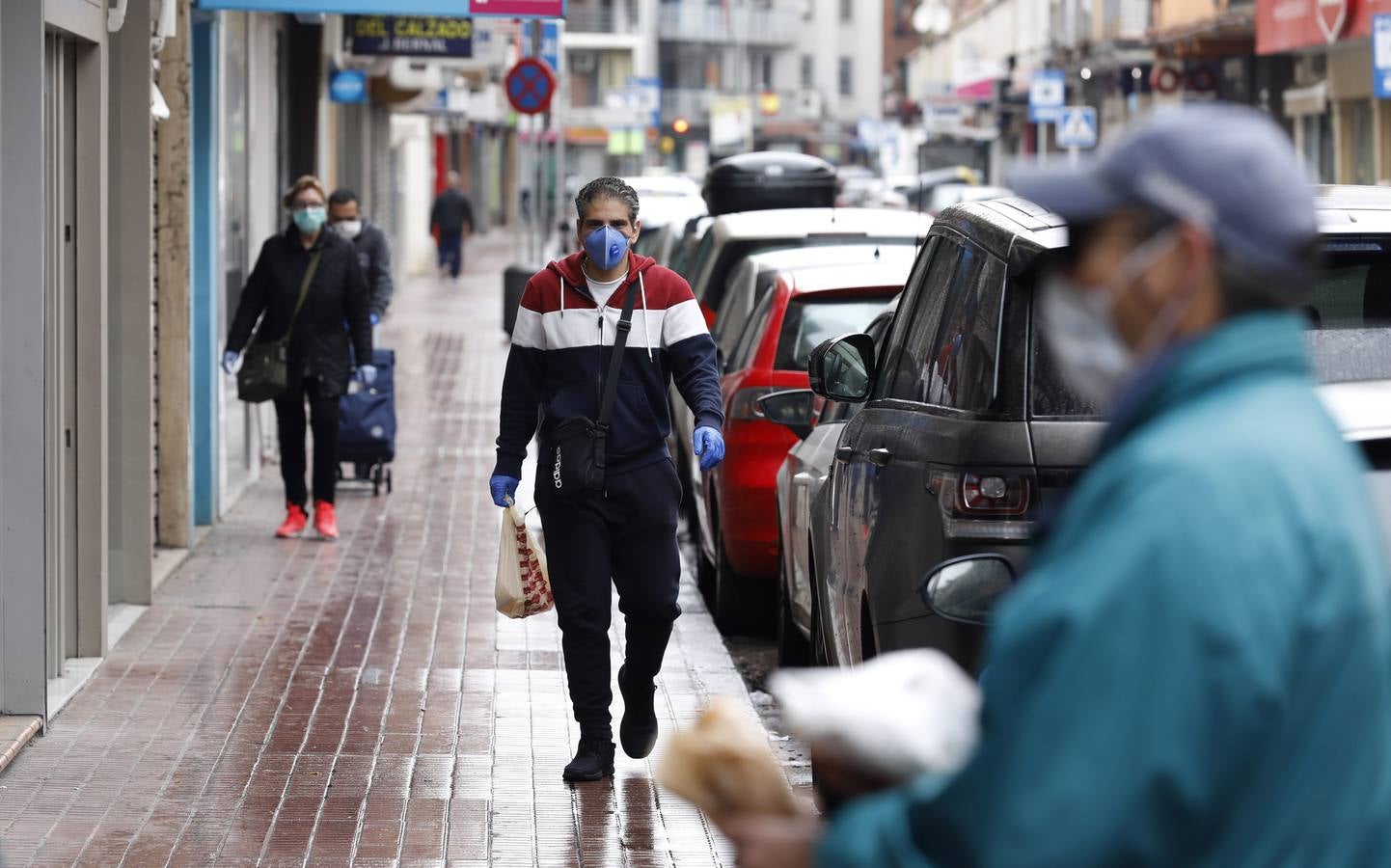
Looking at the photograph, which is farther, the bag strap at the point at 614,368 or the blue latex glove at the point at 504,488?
the blue latex glove at the point at 504,488

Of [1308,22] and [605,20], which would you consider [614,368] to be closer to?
[1308,22]

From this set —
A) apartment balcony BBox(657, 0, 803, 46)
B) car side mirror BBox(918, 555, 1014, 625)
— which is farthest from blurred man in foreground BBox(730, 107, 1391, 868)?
apartment balcony BBox(657, 0, 803, 46)

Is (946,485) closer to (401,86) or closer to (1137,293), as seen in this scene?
(1137,293)

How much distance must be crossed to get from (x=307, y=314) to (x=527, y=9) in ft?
6.28

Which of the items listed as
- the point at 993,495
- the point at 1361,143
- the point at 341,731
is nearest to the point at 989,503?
the point at 993,495

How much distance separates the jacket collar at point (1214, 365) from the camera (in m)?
2.05

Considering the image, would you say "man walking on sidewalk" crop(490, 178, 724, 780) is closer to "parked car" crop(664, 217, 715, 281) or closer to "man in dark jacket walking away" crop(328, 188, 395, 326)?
"man in dark jacket walking away" crop(328, 188, 395, 326)

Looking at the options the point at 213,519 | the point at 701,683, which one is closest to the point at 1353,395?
the point at 701,683

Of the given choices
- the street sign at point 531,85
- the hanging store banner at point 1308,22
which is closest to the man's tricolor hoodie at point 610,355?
the street sign at point 531,85

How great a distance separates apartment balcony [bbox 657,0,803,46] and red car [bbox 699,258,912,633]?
315 feet

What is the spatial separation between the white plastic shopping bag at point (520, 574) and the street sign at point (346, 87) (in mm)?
15154

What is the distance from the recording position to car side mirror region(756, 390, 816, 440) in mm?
8875

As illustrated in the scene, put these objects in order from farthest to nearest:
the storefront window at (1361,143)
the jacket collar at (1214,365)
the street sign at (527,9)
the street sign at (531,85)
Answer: the storefront window at (1361,143)
the street sign at (531,85)
the street sign at (527,9)
the jacket collar at (1214,365)

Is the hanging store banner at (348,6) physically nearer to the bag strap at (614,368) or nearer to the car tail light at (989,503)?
the bag strap at (614,368)
